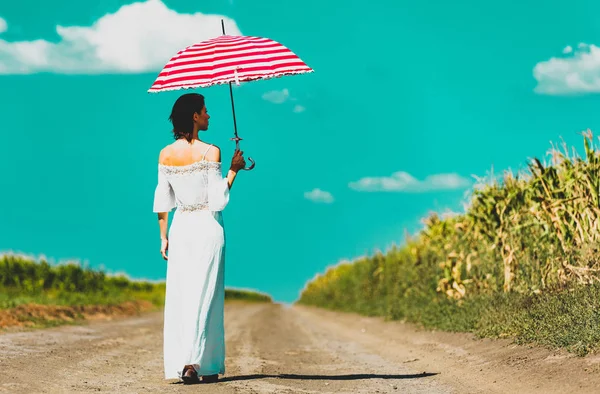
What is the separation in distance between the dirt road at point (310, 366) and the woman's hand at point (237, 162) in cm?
220

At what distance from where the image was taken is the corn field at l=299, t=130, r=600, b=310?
12484 millimetres

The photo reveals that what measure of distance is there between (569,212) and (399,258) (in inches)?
542

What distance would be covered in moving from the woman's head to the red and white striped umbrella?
0.68ft

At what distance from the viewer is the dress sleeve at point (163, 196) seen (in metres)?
8.22

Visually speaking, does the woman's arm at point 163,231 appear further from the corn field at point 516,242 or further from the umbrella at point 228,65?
the corn field at point 516,242

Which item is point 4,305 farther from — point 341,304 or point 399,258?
point 341,304

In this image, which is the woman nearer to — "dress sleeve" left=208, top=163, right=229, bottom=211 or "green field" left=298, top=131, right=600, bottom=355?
"dress sleeve" left=208, top=163, right=229, bottom=211

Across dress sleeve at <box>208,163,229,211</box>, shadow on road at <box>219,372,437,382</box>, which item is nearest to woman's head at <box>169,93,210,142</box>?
dress sleeve at <box>208,163,229,211</box>

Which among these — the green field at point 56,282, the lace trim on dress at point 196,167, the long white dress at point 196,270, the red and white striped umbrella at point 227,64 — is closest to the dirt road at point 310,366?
the long white dress at point 196,270

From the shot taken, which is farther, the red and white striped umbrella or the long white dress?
the red and white striped umbrella

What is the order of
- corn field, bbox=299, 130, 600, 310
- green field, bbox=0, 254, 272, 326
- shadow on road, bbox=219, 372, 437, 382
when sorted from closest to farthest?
1. shadow on road, bbox=219, 372, 437, 382
2. corn field, bbox=299, 130, 600, 310
3. green field, bbox=0, 254, 272, 326

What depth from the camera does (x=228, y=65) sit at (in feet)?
27.3

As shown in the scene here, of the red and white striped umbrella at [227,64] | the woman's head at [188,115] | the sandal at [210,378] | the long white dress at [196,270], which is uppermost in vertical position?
the red and white striped umbrella at [227,64]

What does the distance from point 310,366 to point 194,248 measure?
3425mm
